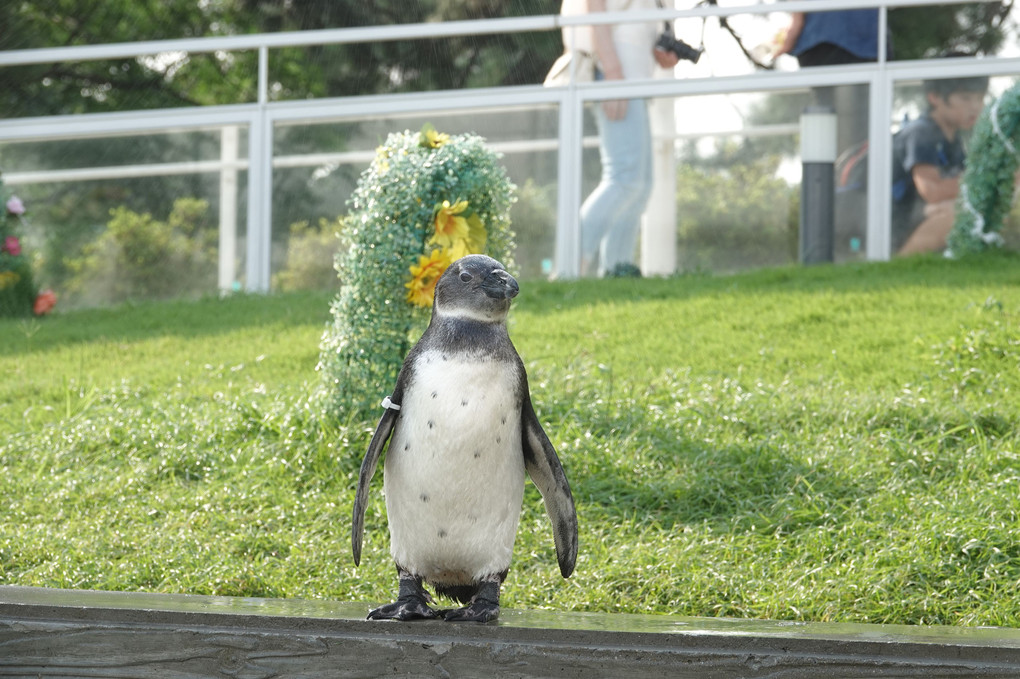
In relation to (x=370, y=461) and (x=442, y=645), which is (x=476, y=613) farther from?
(x=370, y=461)

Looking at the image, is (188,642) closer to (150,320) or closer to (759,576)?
(759,576)

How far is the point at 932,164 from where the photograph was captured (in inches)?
316

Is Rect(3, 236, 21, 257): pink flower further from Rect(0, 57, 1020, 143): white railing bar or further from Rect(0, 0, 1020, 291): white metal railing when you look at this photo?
Rect(0, 57, 1020, 143): white railing bar

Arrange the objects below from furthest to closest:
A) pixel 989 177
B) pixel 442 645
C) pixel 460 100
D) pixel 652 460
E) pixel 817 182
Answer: pixel 460 100, pixel 817 182, pixel 989 177, pixel 652 460, pixel 442 645

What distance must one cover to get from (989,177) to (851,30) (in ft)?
5.53

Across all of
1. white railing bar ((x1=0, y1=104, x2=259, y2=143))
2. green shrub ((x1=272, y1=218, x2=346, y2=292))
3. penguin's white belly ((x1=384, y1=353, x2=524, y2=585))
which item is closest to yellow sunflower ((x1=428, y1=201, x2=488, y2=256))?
penguin's white belly ((x1=384, y1=353, x2=524, y2=585))

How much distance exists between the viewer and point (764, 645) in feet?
7.54

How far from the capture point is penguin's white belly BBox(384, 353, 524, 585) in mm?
2482

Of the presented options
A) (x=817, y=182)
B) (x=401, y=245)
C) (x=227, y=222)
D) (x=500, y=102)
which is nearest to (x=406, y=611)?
(x=401, y=245)

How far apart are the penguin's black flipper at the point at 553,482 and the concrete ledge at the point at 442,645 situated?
162 mm

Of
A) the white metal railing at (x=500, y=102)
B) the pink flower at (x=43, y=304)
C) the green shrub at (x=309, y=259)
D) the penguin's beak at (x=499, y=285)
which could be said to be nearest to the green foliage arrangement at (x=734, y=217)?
the white metal railing at (x=500, y=102)

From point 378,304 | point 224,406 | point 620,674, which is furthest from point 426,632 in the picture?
point 224,406

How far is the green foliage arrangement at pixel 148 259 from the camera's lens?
9.32m

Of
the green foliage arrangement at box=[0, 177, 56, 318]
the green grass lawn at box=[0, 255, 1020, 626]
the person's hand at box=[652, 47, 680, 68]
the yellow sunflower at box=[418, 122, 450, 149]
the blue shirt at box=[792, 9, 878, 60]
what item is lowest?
the green grass lawn at box=[0, 255, 1020, 626]
